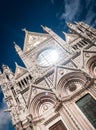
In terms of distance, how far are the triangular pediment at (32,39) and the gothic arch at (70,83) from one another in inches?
299

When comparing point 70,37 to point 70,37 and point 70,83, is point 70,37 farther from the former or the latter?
point 70,83

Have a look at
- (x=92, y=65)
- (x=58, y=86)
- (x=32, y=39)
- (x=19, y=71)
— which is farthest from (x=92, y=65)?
(x=32, y=39)

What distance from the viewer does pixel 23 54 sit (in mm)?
21438

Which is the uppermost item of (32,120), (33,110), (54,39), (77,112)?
(54,39)

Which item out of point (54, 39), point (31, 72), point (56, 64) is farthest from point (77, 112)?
point (54, 39)

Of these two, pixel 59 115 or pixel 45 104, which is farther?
pixel 45 104

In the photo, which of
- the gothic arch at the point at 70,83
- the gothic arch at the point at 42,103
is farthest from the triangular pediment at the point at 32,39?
the gothic arch at the point at 42,103

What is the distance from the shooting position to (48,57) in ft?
66.4

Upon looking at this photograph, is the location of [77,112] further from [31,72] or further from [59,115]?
[31,72]

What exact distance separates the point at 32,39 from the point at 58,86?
952cm

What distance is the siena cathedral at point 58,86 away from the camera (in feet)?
46.2

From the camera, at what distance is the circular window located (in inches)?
771

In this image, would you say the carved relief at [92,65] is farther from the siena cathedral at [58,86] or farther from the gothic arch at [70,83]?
the gothic arch at [70,83]

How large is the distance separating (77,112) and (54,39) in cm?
995
